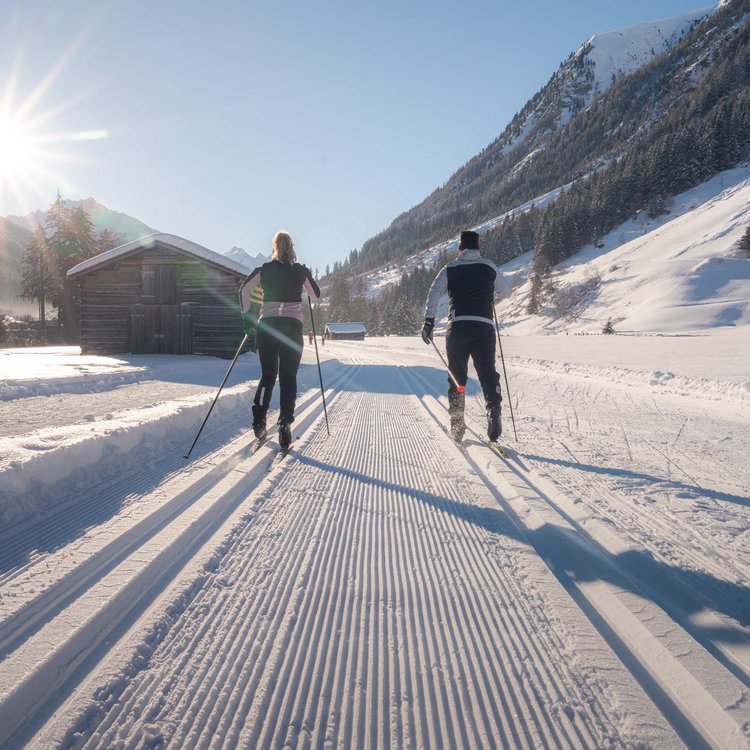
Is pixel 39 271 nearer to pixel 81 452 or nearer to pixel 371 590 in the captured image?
pixel 81 452

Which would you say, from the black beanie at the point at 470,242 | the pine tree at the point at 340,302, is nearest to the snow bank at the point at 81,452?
the black beanie at the point at 470,242

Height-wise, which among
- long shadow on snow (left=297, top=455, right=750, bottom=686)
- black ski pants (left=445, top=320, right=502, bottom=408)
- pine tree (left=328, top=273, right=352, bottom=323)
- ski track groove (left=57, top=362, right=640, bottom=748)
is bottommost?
long shadow on snow (left=297, top=455, right=750, bottom=686)

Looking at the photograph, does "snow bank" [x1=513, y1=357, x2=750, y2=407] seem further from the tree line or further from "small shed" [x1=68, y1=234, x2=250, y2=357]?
the tree line

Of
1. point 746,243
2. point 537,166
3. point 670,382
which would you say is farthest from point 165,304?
point 537,166

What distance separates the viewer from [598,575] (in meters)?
1.71

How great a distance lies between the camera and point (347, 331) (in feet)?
171

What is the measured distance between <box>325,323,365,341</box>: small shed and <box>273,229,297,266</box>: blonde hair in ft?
155

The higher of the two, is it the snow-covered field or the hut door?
the hut door

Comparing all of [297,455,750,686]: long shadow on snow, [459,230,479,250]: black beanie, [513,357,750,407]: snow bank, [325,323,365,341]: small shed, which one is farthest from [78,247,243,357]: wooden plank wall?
[325,323,365,341]: small shed

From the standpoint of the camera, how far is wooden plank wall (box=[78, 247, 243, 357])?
14.4m

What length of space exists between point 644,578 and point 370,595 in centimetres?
122

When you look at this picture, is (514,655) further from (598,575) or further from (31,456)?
(31,456)

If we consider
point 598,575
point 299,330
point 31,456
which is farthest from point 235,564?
point 299,330

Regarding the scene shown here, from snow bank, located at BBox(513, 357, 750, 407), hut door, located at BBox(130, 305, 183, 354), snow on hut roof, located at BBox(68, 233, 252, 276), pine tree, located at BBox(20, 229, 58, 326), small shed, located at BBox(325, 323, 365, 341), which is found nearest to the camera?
snow bank, located at BBox(513, 357, 750, 407)
